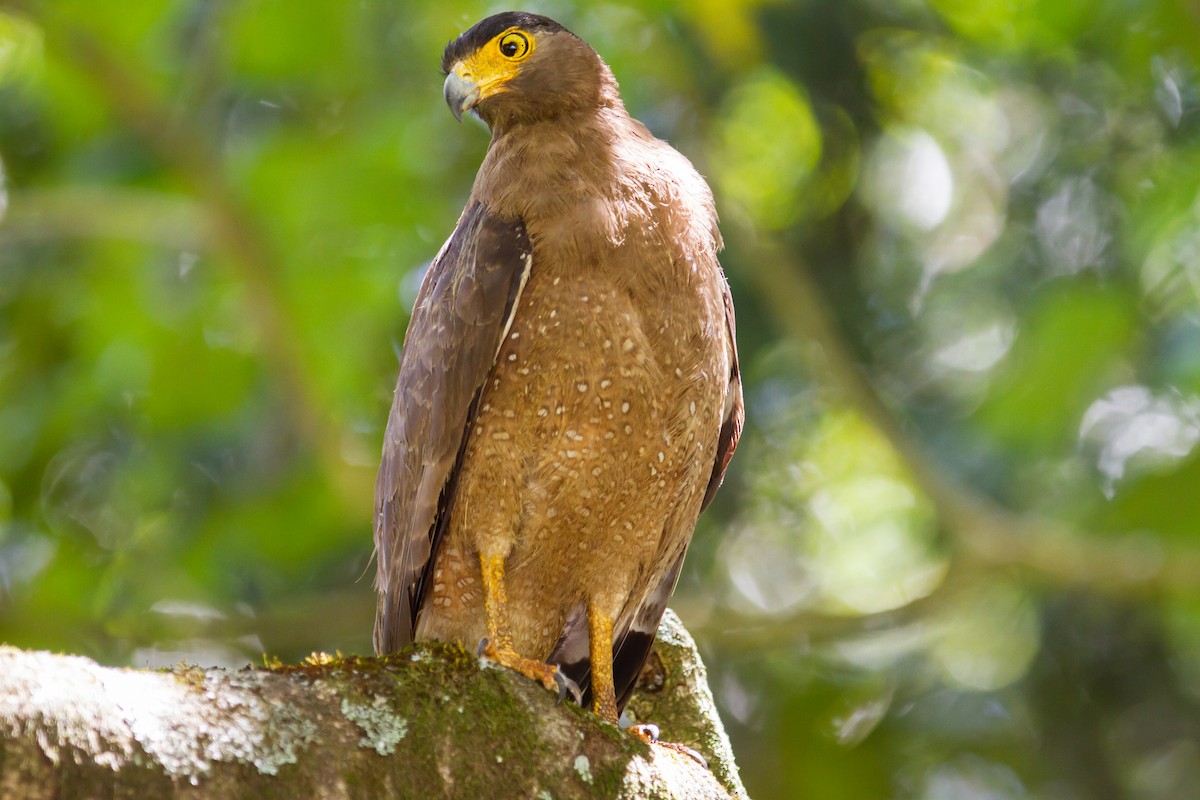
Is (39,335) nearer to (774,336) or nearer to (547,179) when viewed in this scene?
(774,336)

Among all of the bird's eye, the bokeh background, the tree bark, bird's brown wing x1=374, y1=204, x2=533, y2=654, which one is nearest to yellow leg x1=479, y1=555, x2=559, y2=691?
bird's brown wing x1=374, y1=204, x2=533, y2=654

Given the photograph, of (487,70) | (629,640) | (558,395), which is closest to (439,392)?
(558,395)

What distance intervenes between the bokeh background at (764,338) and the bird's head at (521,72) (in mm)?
2234

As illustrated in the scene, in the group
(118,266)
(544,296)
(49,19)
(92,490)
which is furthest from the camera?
(92,490)

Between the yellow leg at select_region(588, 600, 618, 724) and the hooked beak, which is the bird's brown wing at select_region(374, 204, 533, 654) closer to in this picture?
the hooked beak

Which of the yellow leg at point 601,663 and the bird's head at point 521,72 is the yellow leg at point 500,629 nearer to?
the yellow leg at point 601,663

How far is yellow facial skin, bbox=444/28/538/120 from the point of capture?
14.4ft

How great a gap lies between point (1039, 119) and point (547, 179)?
213 inches

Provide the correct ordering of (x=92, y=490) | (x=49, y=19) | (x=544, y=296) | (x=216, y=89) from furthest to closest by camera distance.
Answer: (x=92, y=490), (x=216, y=89), (x=49, y=19), (x=544, y=296)

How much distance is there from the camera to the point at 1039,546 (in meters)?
6.39

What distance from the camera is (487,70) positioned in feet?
14.5

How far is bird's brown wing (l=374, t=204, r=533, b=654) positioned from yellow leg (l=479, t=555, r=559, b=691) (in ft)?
0.73

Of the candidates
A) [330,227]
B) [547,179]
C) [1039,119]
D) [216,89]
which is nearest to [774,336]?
[1039,119]

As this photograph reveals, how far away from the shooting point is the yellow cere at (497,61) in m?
4.40
